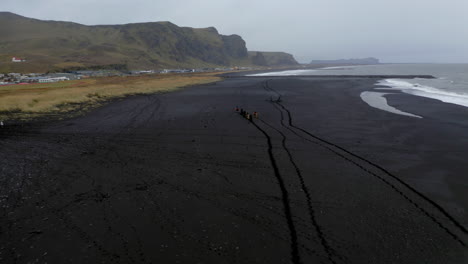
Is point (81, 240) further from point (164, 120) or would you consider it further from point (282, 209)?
point (164, 120)

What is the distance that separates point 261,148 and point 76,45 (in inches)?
9126

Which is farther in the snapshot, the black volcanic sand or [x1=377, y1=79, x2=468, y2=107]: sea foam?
Answer: [x1=377, y1=79, x2=468, y2=107]: sea foam

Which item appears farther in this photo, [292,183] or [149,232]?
[292,183]

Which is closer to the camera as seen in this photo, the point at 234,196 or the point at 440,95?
the point at 234,196

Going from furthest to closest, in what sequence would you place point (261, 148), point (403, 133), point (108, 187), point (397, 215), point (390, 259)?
point (403, 133), point (261, 148), point (108, 187), point (397, 215), point (390, 259)

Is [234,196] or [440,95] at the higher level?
[440,95]

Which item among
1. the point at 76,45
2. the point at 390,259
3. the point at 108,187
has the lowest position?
the point at 390,259

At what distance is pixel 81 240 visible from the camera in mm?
7711

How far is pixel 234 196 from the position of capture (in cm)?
1027

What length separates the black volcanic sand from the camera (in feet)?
24.2

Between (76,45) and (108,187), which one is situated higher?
(76,45)

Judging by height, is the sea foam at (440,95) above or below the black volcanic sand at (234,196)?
above

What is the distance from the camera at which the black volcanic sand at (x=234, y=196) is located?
24.2 feet

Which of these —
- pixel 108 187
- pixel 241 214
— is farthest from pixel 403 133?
pixel 108 187
